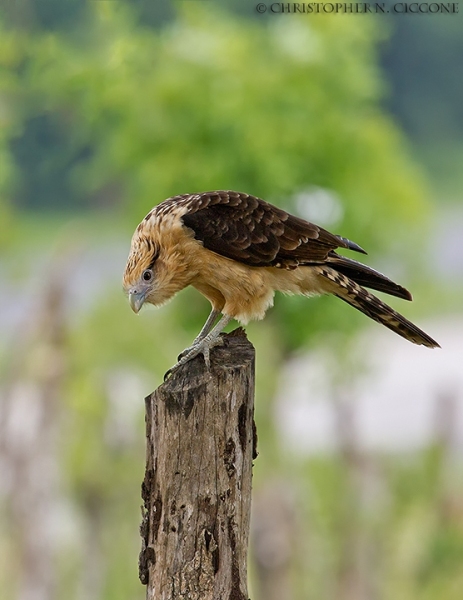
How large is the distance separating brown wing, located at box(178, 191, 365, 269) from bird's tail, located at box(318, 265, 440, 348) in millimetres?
131

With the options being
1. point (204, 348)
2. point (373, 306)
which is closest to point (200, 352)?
point (204, 348)

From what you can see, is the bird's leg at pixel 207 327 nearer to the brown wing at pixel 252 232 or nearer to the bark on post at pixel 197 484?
the brown wing at pixel 252 232

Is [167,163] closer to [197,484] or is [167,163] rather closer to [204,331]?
[204,331]

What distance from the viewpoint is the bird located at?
3.99 metres

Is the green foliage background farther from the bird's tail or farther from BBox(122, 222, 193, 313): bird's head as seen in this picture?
the bird's tail

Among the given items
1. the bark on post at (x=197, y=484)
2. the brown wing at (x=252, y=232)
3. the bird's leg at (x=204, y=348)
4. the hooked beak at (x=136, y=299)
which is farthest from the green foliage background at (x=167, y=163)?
the bark on post at (x=197, y=484)

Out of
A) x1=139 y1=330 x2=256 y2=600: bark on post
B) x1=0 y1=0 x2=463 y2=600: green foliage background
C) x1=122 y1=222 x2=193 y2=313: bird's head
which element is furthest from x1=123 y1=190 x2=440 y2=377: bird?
x1=0 y1=0 x2=463 y2=600: green foliage background

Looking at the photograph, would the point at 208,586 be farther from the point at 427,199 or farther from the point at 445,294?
the point at 445,294

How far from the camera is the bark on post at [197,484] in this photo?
3.45m

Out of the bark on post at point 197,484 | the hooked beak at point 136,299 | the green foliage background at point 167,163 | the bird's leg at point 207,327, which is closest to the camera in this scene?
the bark on post at point 197,484

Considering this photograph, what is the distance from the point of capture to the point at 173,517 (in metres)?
3.48

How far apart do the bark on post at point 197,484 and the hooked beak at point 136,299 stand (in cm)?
51

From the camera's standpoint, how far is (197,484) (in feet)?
11.3

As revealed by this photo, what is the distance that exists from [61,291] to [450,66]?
Result: 31.6ft
